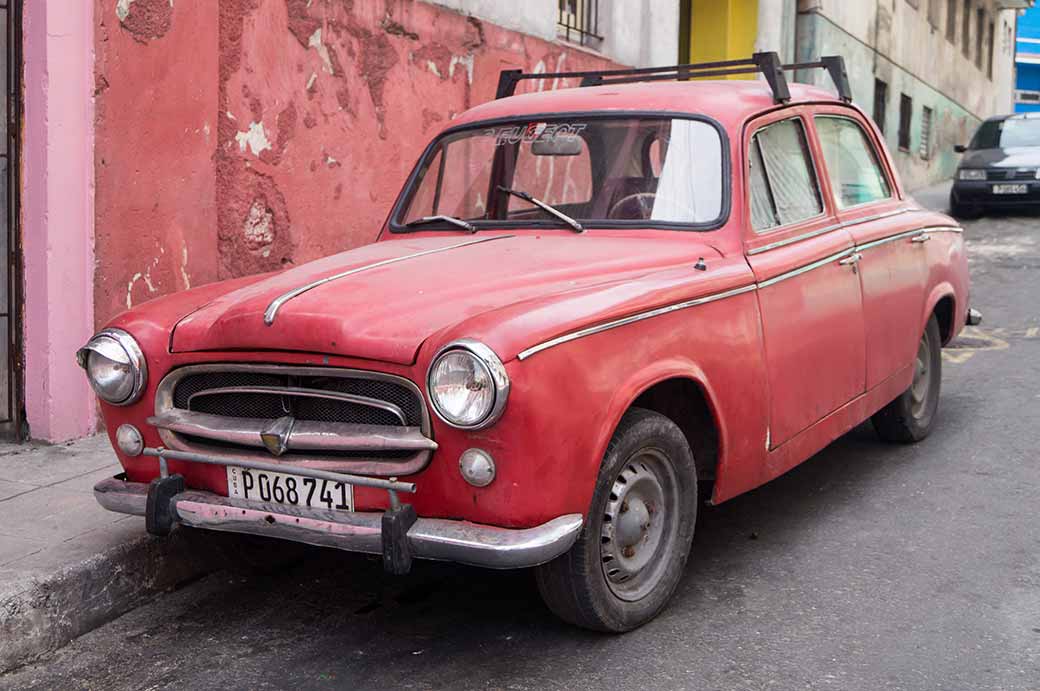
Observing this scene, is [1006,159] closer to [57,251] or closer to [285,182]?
[285,182]

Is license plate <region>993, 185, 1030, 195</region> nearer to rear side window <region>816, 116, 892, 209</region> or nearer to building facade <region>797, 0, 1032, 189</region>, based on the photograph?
building facade <region>797, 0, 1032, 189</region>

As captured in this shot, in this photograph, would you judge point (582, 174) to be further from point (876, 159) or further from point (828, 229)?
point (876, 159)

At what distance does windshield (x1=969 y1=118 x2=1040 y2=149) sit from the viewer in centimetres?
1634

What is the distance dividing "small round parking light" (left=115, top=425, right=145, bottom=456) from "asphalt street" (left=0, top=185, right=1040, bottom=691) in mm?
591

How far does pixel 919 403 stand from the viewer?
6.04 meters

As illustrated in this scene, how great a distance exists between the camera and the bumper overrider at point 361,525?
3221 millimetres

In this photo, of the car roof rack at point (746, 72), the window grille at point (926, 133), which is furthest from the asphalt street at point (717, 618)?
the window grille at point (926, 133)

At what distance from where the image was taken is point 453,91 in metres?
9.02

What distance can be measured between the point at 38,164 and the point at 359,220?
2583mm

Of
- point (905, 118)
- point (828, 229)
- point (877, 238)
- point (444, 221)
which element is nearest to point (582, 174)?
point (444, 221)

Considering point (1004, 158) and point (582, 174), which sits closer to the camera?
point (582, 174)

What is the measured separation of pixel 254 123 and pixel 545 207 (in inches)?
118

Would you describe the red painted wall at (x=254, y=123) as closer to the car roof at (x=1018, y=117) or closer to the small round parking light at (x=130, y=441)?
the small round parking light at (x=130, y=441)

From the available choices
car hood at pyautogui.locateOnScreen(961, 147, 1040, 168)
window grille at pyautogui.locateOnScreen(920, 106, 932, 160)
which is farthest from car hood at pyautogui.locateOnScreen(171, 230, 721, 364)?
window grille at pyautogui.locateOnScreen(920, 106, 932, 160)
